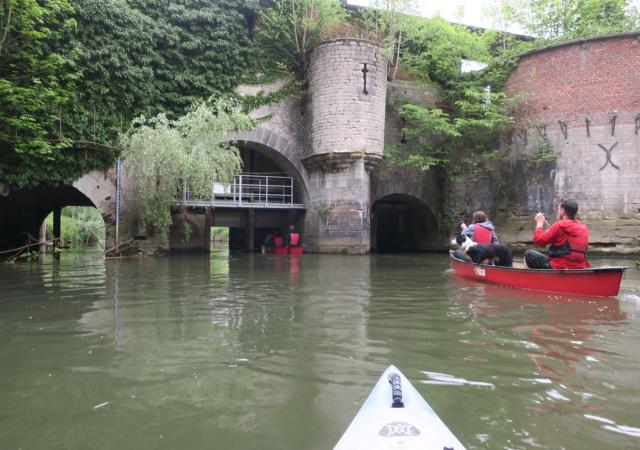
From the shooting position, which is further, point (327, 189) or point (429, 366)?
point (327, 189)

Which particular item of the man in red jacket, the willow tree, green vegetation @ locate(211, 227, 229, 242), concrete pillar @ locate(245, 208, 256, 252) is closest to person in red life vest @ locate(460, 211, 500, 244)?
the man in red jacket

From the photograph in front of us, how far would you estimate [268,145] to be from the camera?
1748 centimetres

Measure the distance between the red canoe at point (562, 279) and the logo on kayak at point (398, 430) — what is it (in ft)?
18.0

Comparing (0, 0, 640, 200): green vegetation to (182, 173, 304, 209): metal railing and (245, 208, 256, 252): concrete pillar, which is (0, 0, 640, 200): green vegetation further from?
(245, 208, 256, 252): concrete pillar

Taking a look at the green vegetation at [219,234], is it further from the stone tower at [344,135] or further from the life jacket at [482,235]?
the life jacket at [482,235]

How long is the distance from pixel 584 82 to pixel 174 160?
13.8 metres

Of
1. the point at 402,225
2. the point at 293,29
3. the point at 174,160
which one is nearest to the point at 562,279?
the point at 174,160

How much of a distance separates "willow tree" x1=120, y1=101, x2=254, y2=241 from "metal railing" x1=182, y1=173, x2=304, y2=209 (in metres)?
0.88

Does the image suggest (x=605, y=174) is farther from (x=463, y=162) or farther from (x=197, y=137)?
(x=197, y=137)

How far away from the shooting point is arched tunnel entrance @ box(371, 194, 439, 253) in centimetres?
2055

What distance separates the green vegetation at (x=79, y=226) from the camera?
93.4ft

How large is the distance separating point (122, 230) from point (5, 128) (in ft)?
13.5

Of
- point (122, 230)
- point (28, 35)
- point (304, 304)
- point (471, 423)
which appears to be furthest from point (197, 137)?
point (471, 423)

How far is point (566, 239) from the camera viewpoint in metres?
6.99
